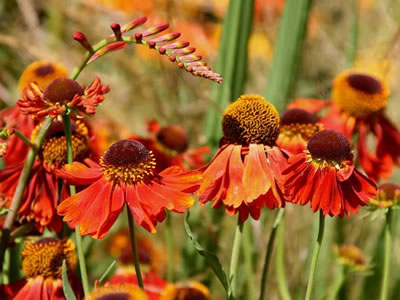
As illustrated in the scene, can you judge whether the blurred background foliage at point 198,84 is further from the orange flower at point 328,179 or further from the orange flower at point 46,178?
the orange flower at point 46,178

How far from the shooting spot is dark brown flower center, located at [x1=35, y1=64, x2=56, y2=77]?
1119mm

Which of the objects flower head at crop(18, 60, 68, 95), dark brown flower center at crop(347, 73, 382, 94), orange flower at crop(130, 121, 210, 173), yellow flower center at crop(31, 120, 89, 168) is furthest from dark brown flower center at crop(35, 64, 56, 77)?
dark brown flower center at crop(347, 73, 382, 94)

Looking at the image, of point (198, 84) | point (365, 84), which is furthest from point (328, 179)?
point (198, 84)

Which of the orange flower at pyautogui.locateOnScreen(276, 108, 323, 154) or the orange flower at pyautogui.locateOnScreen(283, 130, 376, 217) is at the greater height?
the orange flower at pyautogui.locateOnScreen(276, 108, 323, 154)

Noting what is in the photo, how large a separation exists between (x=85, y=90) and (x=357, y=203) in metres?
0.30

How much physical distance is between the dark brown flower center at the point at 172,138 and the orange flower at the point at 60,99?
549mm

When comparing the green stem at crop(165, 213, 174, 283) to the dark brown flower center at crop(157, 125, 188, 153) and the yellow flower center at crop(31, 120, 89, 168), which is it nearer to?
the dark brown flower center at crop(157, 125, 188, 153)

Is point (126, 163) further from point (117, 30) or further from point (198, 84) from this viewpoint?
point (198, 84)

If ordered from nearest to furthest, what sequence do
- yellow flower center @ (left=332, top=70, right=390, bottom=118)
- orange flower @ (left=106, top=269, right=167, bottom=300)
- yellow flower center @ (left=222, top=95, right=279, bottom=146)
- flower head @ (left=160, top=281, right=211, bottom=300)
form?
1. yellow flower center @ (left=222, top=95, right=279, bottom=146)
2. flower head @ (left=160, top=281, right=211, bottom=300)
3. orange flower @ (left=106, top=269, right=167, bottom=300)
4. yellow flower center @ (left=332, top=70, right=390, bottom=118)

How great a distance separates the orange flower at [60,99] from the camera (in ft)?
2.17

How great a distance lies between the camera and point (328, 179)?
26.5 inches

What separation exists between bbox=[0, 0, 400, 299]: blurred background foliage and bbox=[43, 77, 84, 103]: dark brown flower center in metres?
0.37

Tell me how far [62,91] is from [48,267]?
204 mm

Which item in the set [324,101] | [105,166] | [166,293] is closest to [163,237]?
[324,101]
